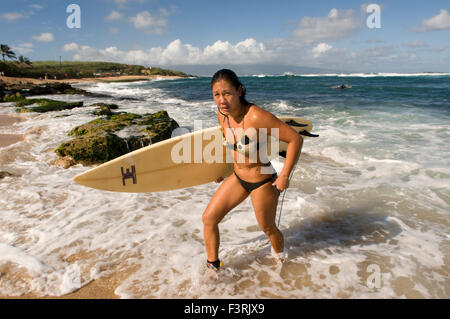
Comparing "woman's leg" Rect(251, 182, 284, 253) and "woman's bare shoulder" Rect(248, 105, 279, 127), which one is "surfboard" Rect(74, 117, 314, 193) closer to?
"woman's leg" Rect(251, 182, 284, 253)

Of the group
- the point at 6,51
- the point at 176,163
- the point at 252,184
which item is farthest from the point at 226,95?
the point at 6,51

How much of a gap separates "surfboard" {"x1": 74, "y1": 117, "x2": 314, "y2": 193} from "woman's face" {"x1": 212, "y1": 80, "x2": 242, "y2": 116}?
1.09 metres

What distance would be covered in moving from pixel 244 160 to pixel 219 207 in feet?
1.55

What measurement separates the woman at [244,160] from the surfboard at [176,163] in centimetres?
80

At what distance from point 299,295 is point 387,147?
6670 millimetres

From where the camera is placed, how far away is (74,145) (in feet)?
20.2

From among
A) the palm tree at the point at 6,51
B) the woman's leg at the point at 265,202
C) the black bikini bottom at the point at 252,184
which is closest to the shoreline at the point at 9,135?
the black bikini bottom at the point at 252,184

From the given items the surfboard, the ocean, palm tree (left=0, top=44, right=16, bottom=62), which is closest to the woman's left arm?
the surfboard

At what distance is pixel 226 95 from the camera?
2.09 metres

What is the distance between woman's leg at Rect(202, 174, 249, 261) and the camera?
7.77ft

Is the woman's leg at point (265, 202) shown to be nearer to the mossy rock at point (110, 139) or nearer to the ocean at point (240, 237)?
the ocean at point (240, 237)

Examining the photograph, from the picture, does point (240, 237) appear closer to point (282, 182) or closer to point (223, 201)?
point (223, 201)
